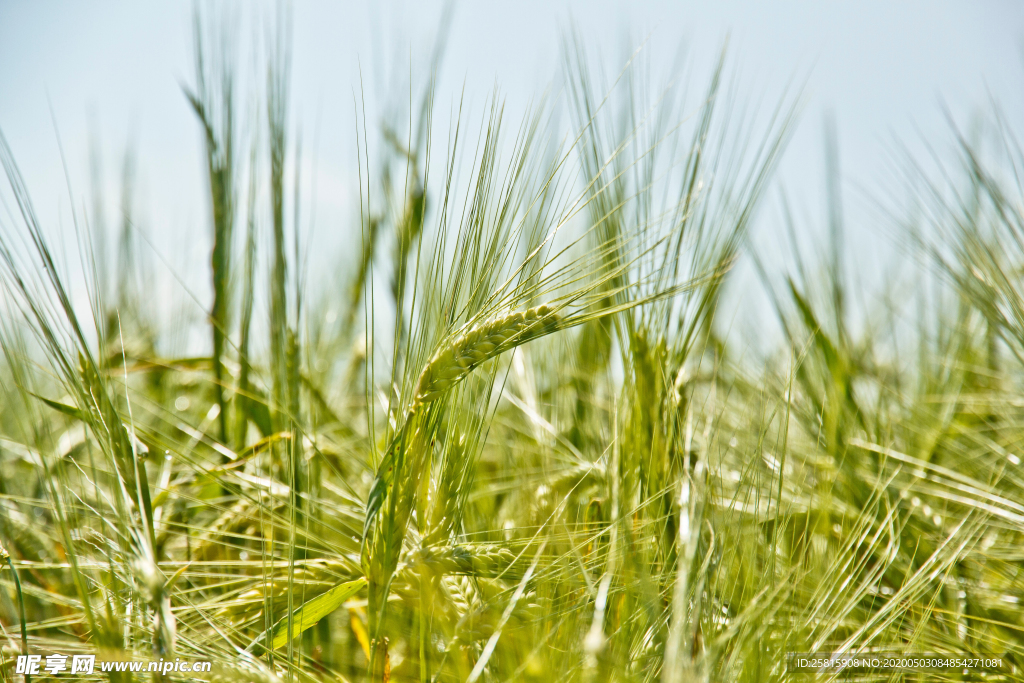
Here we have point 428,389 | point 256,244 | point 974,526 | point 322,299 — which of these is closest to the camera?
point 428,389

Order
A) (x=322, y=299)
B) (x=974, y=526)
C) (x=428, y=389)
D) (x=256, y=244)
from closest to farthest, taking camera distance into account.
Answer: (x=428, y=389) < (x=974, y=526) < (x=256, y=244) < (x=322, y=299)

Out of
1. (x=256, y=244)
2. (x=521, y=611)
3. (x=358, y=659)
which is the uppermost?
(x=256, y=244)

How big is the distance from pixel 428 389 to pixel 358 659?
299 mm

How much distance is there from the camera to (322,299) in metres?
0.98

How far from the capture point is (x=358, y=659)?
49 centimetres

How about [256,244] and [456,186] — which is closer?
[456,186]

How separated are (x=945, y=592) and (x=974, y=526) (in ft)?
0.31

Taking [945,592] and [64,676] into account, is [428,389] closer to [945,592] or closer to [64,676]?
[64,676]

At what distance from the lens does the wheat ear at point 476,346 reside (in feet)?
1.05

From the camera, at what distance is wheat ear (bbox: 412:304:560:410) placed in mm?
320

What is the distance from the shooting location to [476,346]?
32 centimetres

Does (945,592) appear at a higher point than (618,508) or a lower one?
lower

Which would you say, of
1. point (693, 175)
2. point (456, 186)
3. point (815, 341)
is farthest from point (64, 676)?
point (815, 341)

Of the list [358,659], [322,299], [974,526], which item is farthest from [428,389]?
[322,299]
